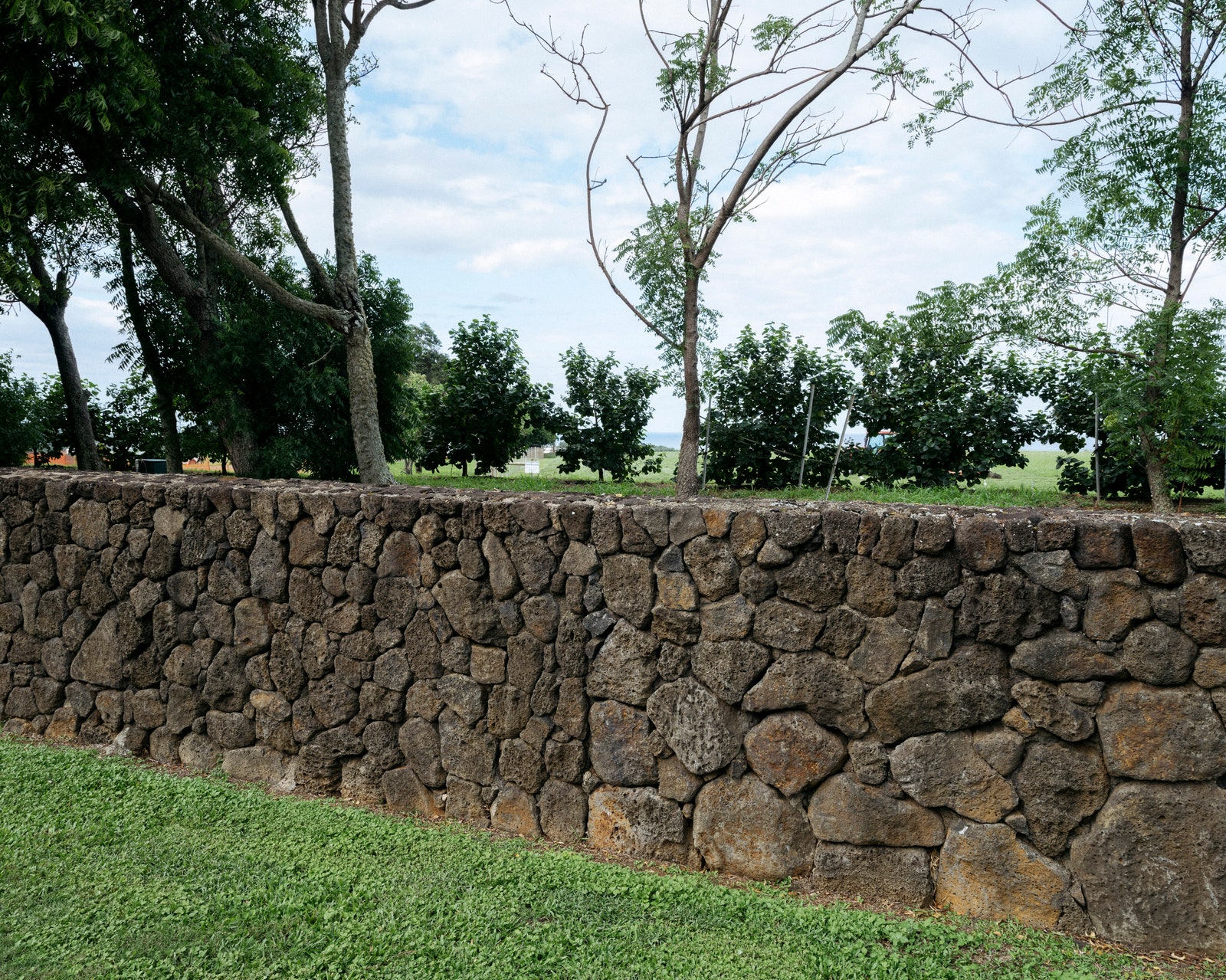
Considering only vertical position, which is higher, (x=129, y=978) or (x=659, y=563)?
(x=659, y=563)

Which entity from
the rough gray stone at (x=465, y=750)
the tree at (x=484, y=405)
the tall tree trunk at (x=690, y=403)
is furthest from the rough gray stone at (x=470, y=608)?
the tree at (x=484, y=405)

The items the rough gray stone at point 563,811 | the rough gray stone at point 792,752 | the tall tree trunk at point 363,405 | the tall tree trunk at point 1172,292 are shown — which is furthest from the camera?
the tall tree trunk at point 363,405

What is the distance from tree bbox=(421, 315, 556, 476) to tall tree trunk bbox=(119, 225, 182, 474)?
3.59 meters

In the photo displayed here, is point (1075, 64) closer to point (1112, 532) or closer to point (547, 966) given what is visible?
point (1112, 532)

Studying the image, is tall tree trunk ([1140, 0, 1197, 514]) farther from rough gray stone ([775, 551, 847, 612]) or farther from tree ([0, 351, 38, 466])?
tree ([0, 351, 38, 466])

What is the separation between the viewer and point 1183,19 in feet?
31.9

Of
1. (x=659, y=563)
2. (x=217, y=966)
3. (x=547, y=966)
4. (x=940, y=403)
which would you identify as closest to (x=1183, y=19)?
(x=940, y=403)

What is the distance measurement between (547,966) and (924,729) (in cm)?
182

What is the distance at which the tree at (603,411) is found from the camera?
12820 millimetres

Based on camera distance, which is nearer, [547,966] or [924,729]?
[547,966]

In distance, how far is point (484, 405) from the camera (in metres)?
13.2

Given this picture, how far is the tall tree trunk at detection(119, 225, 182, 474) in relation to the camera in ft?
37.9

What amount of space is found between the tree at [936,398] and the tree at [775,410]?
15.9 inches

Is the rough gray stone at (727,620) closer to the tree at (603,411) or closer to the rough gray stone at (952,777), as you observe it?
the rough gray stone at (952,777)
